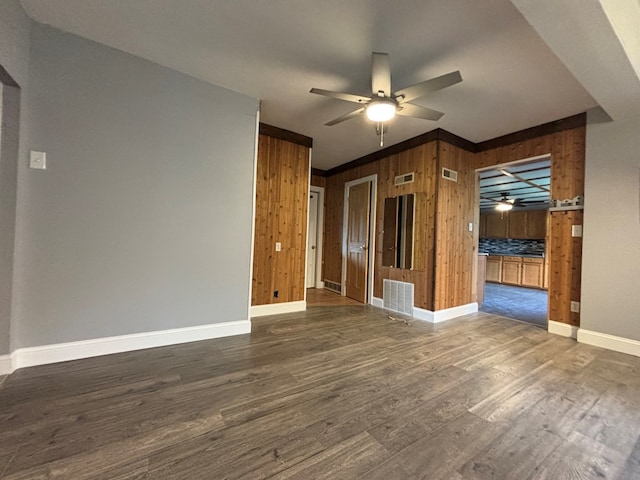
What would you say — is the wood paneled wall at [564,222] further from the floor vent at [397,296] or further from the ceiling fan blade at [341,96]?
the ceiling fan blade at [341,96]

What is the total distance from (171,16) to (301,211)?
2.67m

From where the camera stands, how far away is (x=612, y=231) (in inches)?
116

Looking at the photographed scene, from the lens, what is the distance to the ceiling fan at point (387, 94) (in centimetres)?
203

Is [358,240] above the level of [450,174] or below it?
below

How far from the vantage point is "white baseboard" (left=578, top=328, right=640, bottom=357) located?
2.76 m

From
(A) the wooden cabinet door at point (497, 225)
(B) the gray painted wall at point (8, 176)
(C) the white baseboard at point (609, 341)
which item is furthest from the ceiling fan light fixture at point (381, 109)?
(A) the wooden cabinet door at point (497, 225)

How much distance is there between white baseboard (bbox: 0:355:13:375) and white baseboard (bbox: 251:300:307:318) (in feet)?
7.37

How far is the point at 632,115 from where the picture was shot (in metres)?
2.77

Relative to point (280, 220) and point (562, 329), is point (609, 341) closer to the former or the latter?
point (562, 329)

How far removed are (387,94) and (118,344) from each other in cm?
329

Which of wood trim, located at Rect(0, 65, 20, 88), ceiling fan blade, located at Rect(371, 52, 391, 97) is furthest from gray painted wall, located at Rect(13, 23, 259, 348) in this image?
ceiling fan blade, located at Rect(371, 52, 391, 97)

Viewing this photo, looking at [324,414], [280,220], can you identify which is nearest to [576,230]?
[324,414]

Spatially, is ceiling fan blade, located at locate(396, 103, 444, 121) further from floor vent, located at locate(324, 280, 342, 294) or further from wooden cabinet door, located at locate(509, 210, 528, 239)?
wooden cabinet door, located at locate(509, 210, 528, 239)

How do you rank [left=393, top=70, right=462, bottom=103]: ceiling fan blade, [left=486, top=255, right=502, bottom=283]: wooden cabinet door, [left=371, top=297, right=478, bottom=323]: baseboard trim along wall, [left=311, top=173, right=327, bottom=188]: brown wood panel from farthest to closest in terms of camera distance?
[left=486, top=255, right=502, bottom=283]: wooden cabinet door < [left=311, top=173, right=327, bottom=188]: brown wood panel < [left=371, top=297, right=478, bottom=323]: baseboard trim along wall < [left=393, top=70, right=462, bottom=103]: ceiling fan blade
